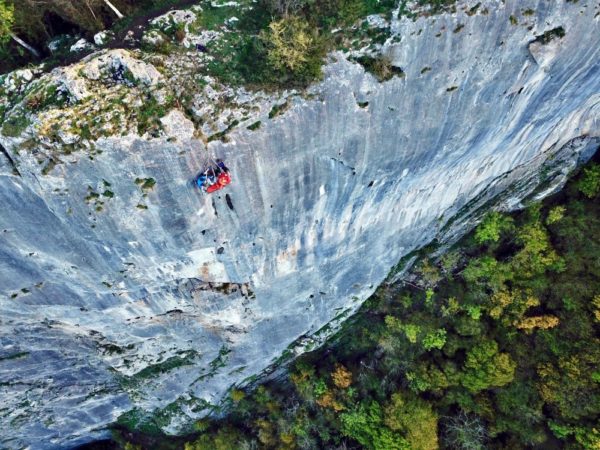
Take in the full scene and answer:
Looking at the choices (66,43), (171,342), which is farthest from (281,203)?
(171,342)

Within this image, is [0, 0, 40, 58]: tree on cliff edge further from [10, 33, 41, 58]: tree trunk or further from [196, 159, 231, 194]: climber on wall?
[196, 159, 231, 194]: climber on wall

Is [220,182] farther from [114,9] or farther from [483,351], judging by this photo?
[483,351]

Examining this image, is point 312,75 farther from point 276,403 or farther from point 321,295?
point 276,403

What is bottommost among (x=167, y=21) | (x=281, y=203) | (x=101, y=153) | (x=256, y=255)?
(x=256, y=255)

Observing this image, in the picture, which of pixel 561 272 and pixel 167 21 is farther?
pixel 561 272

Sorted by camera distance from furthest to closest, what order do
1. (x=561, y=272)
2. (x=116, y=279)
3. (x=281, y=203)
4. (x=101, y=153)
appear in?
1. (x=561, y=272)
2. (x=116, y=279)
3. (x=281, y=203)
4. (x=101, y=153)

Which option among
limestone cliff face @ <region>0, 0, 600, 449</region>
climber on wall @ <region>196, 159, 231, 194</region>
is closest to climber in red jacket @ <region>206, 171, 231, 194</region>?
climber on wall @ <region>196, 159, 231, 194</region>
